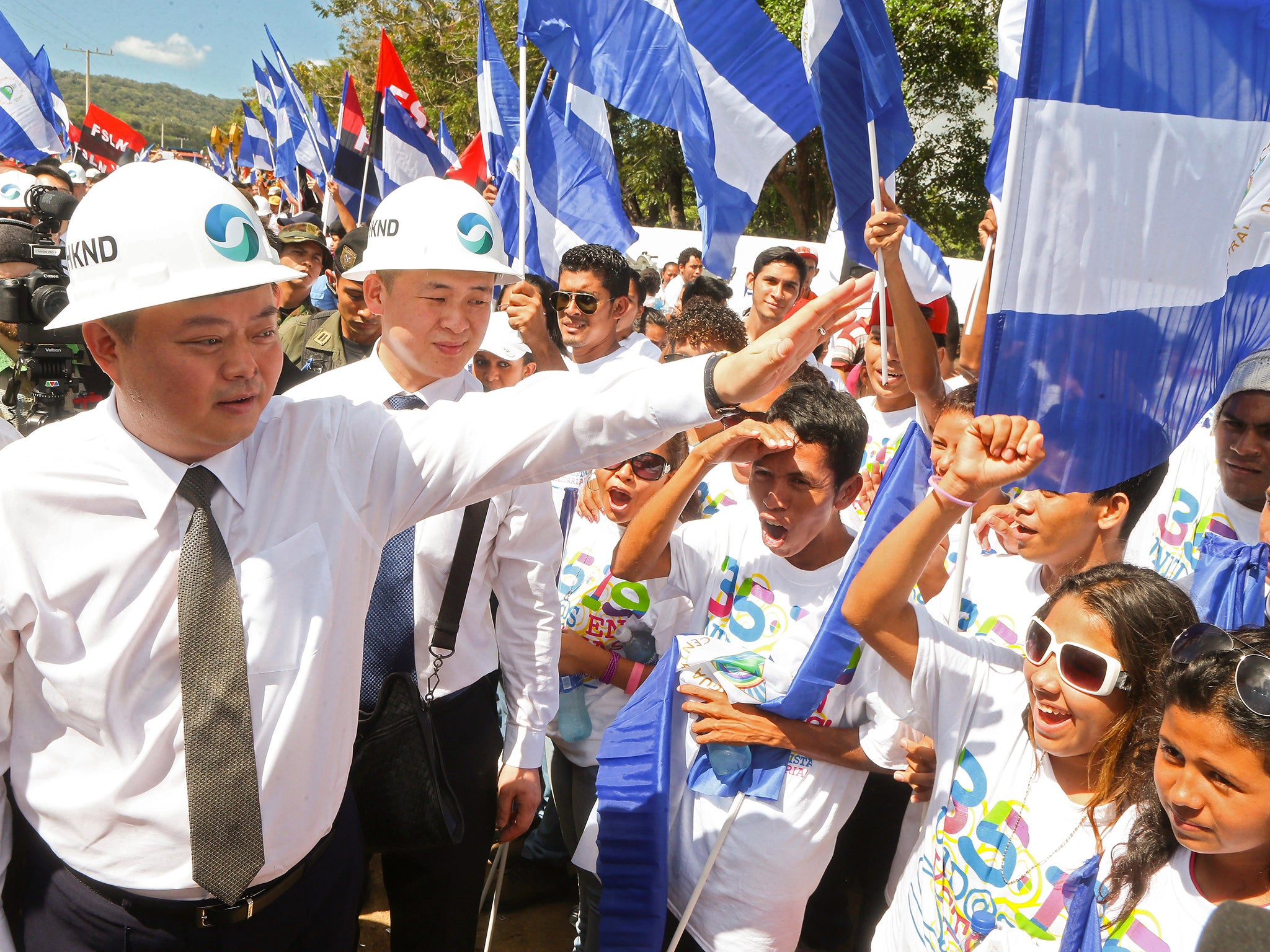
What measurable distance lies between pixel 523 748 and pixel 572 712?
376 millimetres

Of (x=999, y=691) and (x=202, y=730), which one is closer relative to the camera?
(x=202, y=730)

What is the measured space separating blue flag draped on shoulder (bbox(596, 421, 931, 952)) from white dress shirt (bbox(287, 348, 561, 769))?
0.23m

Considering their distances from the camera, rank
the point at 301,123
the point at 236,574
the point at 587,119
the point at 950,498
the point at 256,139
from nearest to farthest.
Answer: the point at 236,574
the point at 950,498
the point at 587,119
the point at 301,123
the point at 256,139

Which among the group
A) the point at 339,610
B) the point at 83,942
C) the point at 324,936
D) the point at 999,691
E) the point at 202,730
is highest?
the point at 339,610

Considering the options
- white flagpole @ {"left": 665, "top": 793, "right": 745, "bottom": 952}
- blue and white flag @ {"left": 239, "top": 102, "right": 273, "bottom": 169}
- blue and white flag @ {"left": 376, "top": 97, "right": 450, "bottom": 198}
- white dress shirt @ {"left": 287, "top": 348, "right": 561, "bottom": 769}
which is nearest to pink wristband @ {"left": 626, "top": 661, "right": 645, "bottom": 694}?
white dress shirt @ {"left": 287, "top": 348, "right": 561, "bottom": 769}

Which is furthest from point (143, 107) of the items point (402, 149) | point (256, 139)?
point (402, 149)

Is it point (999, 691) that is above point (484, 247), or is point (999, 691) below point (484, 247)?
below

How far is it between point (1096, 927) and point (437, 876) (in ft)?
4.97

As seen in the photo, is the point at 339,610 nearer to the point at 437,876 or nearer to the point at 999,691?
the point at 437,876

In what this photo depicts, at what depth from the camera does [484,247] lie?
8.27ft

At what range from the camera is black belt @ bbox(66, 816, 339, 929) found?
161cm

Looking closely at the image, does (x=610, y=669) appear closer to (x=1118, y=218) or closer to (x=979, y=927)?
(x=979, y=927)

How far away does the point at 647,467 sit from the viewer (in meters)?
2.86


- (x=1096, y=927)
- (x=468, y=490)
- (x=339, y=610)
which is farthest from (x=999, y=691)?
(x=339, y=610)
